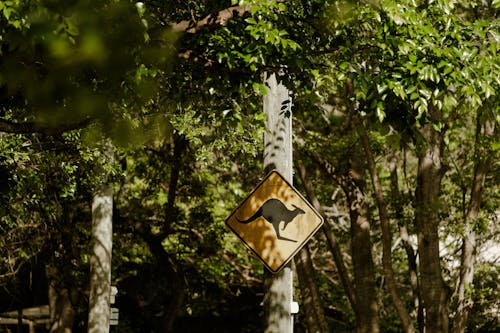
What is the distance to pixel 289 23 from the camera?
737 centimetres

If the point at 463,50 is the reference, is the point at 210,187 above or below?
above

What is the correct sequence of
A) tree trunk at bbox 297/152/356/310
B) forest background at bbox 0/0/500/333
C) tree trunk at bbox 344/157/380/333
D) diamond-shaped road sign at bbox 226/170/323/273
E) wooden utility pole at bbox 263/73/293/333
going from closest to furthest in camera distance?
forest background at bbox 0/0/500/333 → diamond-shaped road sign at bbox 226/170/323/273 → wooden utility pole at bbox 263/73/293/333 → tree trunk at bbox 344/157/380/333 → tree trunk at bbox 297/152/356/310

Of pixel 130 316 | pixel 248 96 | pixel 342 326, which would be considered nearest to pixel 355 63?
pixel 248 96

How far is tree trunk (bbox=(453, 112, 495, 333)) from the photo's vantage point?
13539 mm

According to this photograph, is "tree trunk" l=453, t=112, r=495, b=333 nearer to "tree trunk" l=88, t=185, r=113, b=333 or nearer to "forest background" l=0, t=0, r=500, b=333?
"forest background" l=0, t=0, r=500, b=333

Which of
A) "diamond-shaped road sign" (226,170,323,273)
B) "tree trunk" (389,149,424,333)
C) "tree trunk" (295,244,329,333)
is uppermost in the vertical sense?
"tree trunk" (389,149,424,333)

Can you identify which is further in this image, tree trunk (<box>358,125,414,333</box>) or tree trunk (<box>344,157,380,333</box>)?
tree trunk (<box>344,157,380,333</box>)

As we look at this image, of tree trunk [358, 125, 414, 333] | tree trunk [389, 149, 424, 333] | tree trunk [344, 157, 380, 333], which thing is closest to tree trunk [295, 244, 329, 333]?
tree trunk [344, 157, 380, 333]

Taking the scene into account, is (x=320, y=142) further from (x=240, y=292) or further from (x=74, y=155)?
(x=240, y=292)

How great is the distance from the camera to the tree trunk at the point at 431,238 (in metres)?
13.4

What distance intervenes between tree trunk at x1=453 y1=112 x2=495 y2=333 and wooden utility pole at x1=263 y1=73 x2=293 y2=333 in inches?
232

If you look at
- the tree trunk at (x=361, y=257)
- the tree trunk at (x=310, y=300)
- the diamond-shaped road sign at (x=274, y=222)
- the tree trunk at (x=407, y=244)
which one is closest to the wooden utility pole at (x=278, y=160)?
the diamond-shaped road sign at (x=274, y=222)

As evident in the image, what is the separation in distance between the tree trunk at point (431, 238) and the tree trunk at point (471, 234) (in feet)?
0.80

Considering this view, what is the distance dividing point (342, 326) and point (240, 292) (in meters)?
3.01
